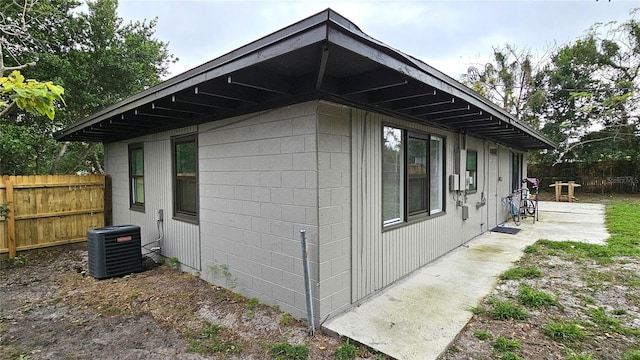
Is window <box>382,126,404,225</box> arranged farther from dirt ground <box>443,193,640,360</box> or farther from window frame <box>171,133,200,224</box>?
window frame <box>171,133,200,224</box>

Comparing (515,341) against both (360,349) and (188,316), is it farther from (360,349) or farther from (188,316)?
(188,316)

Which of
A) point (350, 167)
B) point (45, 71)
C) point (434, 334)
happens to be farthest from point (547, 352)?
point (45, 71)

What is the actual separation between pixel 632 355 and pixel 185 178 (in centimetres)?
507

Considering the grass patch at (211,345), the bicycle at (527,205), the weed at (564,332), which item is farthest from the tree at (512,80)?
the grass patch at (211,345)

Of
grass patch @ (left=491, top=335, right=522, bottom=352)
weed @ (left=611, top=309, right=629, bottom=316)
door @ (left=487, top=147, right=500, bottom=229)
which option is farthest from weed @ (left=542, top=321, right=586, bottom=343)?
door @ (left=487, top=147, right=500, bottom=229)

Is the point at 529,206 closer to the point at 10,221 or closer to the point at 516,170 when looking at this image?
the point at 516,170

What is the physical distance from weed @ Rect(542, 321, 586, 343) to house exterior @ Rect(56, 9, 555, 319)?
1554 millimetres

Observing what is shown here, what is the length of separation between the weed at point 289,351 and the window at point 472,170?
186 inches

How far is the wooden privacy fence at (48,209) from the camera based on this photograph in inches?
210

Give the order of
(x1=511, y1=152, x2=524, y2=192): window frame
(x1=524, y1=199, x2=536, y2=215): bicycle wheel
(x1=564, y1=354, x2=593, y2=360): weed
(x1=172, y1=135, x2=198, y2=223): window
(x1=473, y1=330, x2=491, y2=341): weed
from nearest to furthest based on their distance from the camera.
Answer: (x1=564, y1=354, x2=593, y2=360): weed
(x1=473, y1=330, x2=491, y2=341): weed
(x1=172, y1=135, x2=198, y2=223): window
(x1=524, y1=199, x2=536, y2=215): bicycle wheel
(x1=511, y1=152, x2=524, y2=192): window frame

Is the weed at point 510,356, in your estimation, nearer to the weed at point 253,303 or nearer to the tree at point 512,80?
the weed at point 253,303

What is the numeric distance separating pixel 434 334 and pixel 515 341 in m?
0.64

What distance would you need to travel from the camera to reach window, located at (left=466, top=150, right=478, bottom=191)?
603 centimetres

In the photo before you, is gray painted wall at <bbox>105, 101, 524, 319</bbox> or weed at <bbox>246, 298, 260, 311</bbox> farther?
weed at <bbox>246, 298, 260, 311</bbox>
